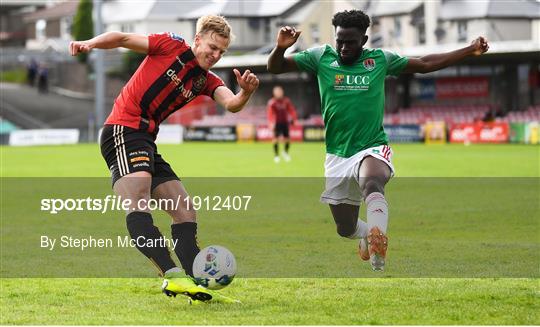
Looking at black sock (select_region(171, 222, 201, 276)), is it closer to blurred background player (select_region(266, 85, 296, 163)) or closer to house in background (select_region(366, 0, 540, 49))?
blurred background player (select_region(266, 85, 296, 163))

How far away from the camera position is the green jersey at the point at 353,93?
9.28 metres

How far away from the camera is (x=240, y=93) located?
8477mm

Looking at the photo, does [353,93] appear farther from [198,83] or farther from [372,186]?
[198,83]

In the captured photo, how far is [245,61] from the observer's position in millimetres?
56312

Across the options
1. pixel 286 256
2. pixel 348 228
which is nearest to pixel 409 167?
pixel 286 256

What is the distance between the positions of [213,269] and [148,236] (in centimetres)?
59

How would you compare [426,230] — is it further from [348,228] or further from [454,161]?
[454,161]

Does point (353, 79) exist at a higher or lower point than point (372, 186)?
higher

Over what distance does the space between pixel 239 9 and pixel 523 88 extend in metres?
15.9

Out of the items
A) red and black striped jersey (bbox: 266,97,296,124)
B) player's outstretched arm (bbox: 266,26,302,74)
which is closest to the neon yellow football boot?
player's outstretched arm (bbox: 266,26,302,74)

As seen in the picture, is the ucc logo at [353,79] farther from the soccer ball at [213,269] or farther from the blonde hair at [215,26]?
the soccer ball at [213,269]

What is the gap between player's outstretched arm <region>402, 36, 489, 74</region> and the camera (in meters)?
9.33

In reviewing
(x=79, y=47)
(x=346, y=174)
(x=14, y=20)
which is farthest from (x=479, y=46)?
(x=14, y=20)

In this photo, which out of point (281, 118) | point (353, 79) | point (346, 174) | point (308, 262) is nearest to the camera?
point (353, 79)
